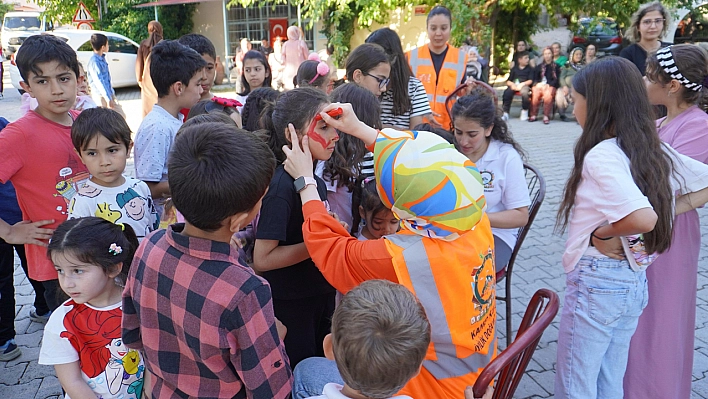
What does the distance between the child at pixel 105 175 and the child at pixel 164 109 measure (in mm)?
243

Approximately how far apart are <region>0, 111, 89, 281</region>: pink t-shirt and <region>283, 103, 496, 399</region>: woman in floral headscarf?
144 cm

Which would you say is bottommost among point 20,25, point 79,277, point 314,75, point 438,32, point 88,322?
point 88,322

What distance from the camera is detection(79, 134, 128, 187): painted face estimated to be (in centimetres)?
223

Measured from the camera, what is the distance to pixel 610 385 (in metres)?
2.18

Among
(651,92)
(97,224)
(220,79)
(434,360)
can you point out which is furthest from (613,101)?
(220,79)

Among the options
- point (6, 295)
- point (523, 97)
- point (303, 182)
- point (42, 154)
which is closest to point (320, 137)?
point (303, 182)

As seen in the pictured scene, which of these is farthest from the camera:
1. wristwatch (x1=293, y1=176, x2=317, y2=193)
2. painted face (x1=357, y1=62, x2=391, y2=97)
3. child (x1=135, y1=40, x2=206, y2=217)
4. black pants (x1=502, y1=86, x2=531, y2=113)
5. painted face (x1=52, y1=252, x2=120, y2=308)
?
black pants (x1=502, y1=86, x2=531, y2=113)

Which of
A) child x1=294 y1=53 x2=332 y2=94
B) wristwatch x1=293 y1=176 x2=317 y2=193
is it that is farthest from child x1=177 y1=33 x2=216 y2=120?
wristwatch x1=293 y1=176 x2=317 y2=193

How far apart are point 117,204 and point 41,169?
0.44m

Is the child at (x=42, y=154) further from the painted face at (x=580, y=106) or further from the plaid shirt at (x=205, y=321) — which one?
the painted face at (x=580, y=106)

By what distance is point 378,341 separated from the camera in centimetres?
121

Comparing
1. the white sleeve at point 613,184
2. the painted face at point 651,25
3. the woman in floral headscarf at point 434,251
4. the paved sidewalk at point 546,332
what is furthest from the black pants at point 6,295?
the painted face at point 651,25

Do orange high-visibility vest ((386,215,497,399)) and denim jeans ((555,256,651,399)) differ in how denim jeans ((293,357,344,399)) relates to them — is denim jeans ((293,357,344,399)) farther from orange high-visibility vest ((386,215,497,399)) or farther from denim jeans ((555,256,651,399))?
denim jeans ((555,256,651,399))

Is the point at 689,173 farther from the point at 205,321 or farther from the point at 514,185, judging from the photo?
the point at 205,321
